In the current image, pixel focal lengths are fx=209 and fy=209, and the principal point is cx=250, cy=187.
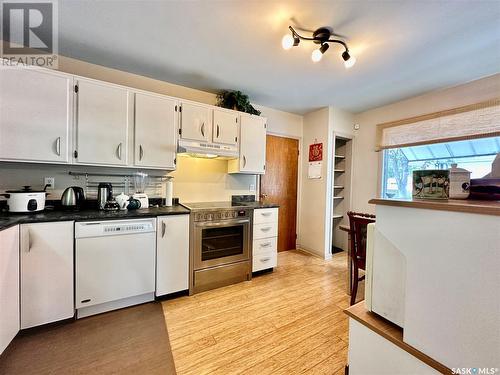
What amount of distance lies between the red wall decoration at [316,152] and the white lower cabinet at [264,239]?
1.39 metres

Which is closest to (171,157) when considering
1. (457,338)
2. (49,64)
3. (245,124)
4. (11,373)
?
(245,124)

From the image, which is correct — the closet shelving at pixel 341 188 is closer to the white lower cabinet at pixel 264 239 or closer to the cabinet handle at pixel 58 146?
the white lower cabinet at pixel 264 239

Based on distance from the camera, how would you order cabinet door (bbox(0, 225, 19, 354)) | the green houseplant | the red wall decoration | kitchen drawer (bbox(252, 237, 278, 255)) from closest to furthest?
1. cabinet door (bbox(0, 225, 19, 354))
2. kitchen drawer (bbox(252, 237, 278, 255))
3. the green houseplant
4. the red wall decoration

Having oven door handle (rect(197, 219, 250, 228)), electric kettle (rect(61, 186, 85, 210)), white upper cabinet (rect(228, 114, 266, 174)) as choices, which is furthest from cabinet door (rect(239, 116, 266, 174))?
electric kettle (rect(61, 186, 85, 210))

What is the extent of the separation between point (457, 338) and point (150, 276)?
7.40 ft

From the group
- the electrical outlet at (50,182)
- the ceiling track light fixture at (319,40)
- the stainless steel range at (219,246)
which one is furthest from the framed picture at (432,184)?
the electrical outlet at (50,182)

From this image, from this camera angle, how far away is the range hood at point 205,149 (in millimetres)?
2461

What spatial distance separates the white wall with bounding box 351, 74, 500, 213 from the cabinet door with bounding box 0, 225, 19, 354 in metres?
4.25

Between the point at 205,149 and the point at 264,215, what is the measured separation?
1175 millimetres

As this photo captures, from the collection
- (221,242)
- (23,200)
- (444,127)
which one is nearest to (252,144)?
(221,242)

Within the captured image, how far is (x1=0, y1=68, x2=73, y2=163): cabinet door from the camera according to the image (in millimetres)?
1748

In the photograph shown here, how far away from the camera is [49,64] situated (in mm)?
2223

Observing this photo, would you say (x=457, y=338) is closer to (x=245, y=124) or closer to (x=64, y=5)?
(x=245, y=124)

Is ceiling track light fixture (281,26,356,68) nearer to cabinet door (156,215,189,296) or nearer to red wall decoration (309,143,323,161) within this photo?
red wall decoration (309,143,323,161)
